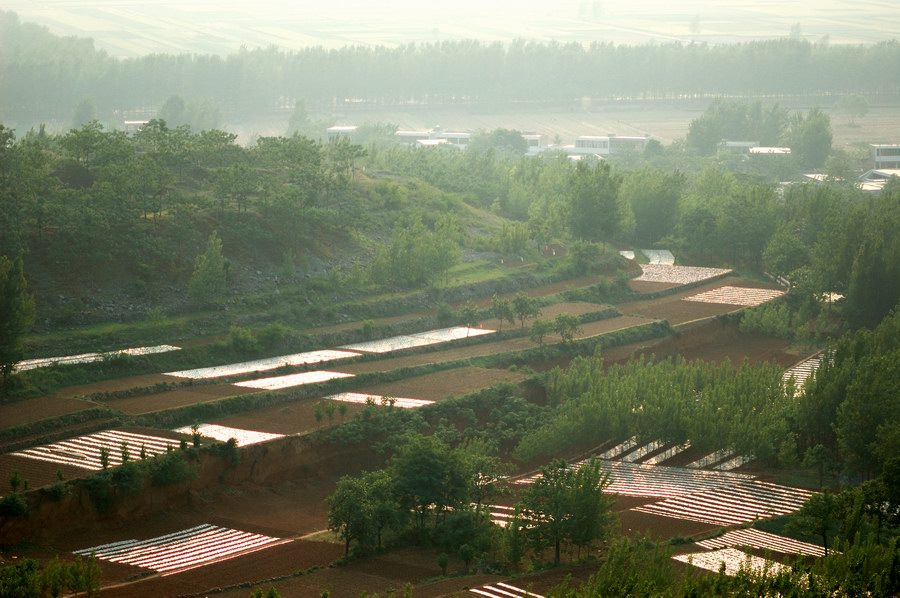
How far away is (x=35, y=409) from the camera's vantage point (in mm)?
29562

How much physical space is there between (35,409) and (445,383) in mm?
10560

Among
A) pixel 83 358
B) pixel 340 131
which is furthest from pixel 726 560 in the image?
pixel 340 131

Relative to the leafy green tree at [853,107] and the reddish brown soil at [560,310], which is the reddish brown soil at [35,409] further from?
the leafy green tree at [853,107]

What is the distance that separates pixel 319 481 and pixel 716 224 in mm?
30061

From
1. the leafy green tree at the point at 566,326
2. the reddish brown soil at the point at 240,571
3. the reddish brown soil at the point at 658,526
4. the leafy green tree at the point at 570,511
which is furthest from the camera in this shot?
the leafy green tree at the point at 566,326

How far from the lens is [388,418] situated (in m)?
31.5

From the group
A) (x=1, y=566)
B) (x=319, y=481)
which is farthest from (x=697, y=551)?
(x=1, y=566)

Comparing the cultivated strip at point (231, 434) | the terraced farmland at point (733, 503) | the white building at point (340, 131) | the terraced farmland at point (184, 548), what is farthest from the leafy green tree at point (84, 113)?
the terraced farmland at point (733, 503)

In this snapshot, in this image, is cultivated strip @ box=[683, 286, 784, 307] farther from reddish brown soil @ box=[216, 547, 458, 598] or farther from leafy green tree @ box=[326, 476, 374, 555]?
leafy green tree @ box=[326, 476, 374, 555]

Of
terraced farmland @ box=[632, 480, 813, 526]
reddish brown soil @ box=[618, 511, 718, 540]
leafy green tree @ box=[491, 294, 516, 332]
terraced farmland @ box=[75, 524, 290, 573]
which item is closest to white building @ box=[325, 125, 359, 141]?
leafy green tree @ box=[491, 294, 516, 332]

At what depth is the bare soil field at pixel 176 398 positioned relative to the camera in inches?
1210

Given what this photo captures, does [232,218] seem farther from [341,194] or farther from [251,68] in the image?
[251,68]

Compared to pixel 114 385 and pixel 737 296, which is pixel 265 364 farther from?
pixel 737 296

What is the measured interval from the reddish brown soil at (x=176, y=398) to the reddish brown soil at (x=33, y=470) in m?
3.82
